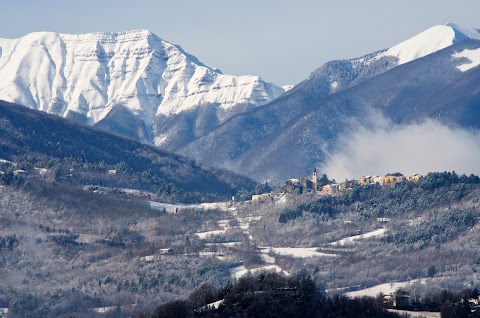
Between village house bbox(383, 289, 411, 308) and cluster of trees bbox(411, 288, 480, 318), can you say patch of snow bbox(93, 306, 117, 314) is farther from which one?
cluster of trees bbox(411, 288, 480, 318)

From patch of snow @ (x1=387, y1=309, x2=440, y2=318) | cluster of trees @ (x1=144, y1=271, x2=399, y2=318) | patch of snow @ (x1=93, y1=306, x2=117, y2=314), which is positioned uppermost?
patch of snow @ (x1=93, y1=306, x2=117, y2=314)

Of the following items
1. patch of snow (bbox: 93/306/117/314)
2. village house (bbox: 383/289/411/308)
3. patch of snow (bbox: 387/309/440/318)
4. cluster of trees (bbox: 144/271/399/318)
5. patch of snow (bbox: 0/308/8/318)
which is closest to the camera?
cluster of trees (bbox: 144/271/399/318)

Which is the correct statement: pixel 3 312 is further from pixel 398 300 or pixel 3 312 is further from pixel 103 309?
pixel 398 300

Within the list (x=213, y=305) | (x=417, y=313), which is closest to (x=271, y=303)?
(x=213, y=305)

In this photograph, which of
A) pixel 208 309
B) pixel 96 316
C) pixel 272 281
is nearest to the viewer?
pixel 208 309

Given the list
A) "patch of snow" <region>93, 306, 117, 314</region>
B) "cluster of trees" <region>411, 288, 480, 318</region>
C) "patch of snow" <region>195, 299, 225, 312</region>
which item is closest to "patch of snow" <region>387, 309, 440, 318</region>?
"cluster of trees" <region>411, 288, 480, 318</region>

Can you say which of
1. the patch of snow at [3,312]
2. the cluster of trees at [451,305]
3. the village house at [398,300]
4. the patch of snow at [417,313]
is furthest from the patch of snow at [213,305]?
the patch of snow at [3,312]

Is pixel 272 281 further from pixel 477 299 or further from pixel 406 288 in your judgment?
pixel 406 288

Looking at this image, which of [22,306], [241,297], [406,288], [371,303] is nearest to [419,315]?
[371,303]

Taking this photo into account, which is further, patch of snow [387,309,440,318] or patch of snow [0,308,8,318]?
patch of snow [0,308,8,318]
